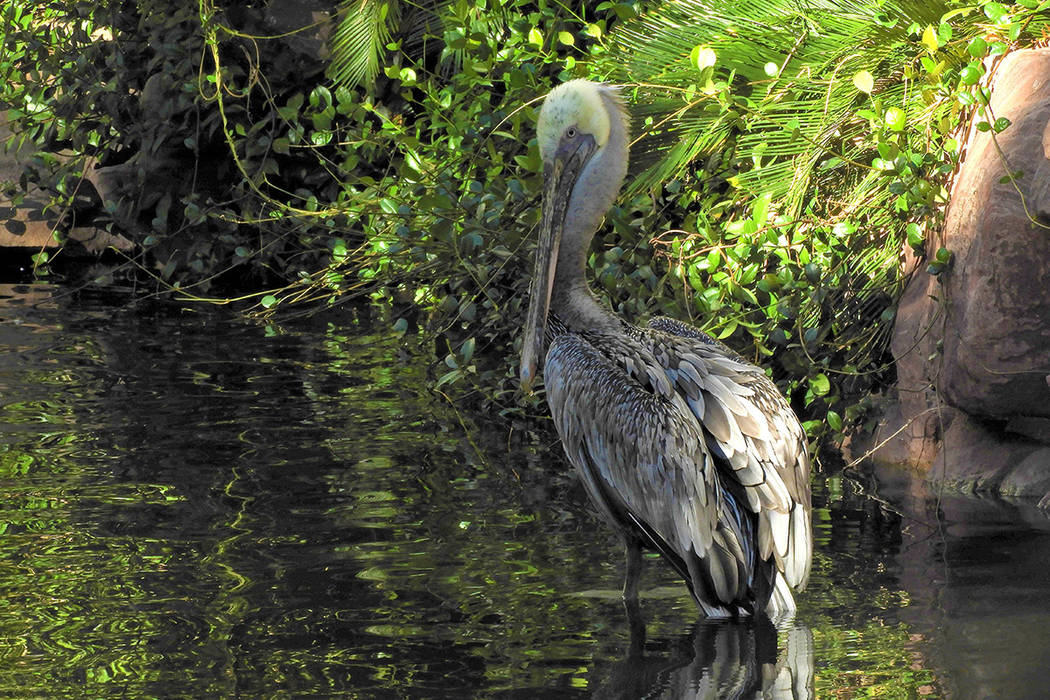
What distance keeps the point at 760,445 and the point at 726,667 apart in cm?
70

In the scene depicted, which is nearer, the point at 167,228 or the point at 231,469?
the point at 231,469

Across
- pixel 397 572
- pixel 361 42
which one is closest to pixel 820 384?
pixel 397 572

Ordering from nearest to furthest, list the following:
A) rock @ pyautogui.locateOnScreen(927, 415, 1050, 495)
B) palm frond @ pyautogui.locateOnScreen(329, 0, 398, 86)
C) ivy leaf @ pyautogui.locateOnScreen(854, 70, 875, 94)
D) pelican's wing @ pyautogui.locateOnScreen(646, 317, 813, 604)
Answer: pelican's wing @ pyautogui.locateOnScreen(646, 317, 813, 604)
ivy leaf @ pyautogui.locateOnScreen(854, 70, 875, 94)
rock @ pyautogui.locateOnScreen(927, 415, 1050, 495)
palm frond @ pyautogui.locateOnScreen(329, 0, 398, 86)

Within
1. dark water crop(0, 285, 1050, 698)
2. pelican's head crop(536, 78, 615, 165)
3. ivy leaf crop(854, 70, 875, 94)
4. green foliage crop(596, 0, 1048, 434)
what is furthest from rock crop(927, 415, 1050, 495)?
pelican's head crop(536, 78, 615, 165)

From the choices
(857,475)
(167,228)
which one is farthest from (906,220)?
(167,228)

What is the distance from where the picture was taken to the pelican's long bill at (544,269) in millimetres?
5328

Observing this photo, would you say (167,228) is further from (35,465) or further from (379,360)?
(35,465)

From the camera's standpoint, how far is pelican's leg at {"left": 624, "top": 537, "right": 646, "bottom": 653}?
16.0 feet

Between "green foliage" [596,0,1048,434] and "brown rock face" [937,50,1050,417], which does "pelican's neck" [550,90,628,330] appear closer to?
"green foliage" [596,0,1048,434]

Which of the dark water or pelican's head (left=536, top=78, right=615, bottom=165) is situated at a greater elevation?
pelican's head (left=536, top=78, right=615, bottom=165)

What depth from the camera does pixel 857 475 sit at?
259 inches

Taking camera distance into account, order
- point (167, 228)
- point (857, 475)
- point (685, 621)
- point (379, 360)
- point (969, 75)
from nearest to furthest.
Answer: point (685, 621), point (969, 75), point (857, 475), point (379, 360), point (167, 228)

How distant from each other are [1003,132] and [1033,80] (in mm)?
262

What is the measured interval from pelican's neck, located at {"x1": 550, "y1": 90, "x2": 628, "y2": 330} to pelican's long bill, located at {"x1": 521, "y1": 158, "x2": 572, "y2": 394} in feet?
0.12
